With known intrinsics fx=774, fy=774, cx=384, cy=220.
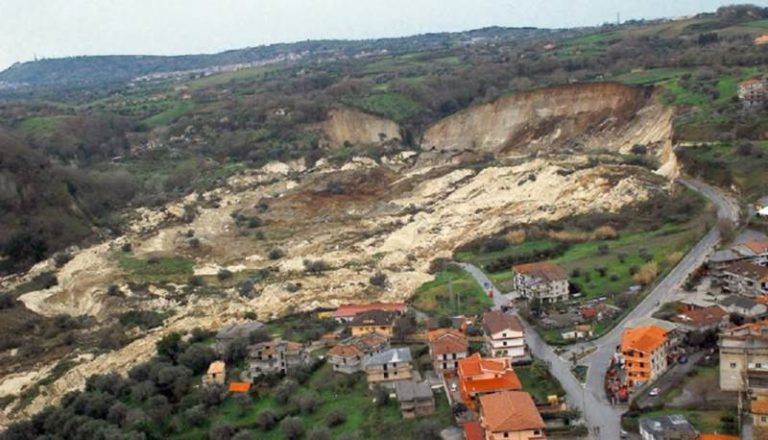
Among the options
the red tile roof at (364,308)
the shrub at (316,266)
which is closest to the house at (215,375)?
the red tile roof at (364,308)

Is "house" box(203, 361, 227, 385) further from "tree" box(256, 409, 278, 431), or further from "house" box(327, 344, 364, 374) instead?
"house" box(327, 344, 364, 374)

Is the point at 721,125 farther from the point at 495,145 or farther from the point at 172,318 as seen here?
the point at 172,318

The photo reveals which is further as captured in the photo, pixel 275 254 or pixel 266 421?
pixel 275 254

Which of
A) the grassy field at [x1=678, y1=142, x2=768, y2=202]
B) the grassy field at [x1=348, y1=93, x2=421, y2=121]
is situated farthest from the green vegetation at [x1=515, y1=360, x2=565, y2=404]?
the grassy field at [x1=348, y1=93, x2=421, y2=121]

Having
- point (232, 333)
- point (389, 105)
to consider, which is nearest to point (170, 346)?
point (232, 333)

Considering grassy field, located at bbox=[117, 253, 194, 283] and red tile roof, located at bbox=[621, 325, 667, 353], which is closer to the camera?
red tile roof, located at bbox=[621, 325, 667, 353]

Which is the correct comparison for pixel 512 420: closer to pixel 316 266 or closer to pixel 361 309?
pixel 361 309

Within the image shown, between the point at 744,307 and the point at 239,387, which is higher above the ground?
the point at 744,307

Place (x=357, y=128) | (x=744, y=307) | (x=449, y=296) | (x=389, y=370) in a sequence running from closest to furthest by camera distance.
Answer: (x=744, y=307)
(x=389, y=370)
(x=449, y=296)
(x=357, y=128)
